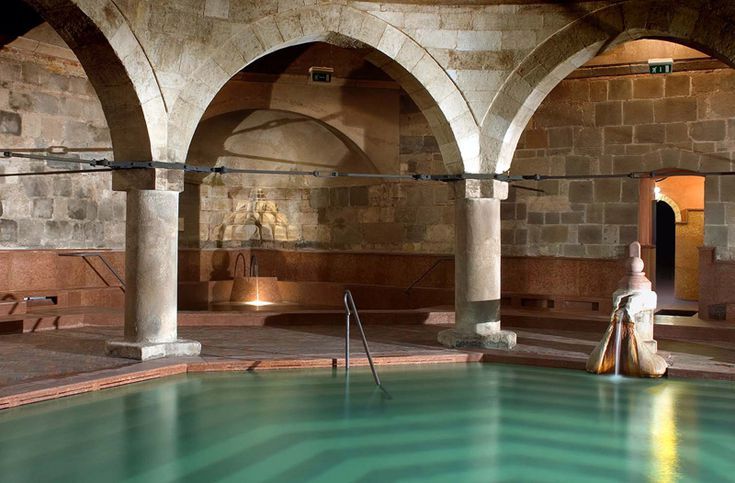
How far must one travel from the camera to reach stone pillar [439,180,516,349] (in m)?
8.70

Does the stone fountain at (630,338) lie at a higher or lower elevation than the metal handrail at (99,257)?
lower

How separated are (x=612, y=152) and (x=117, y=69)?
23.6ft

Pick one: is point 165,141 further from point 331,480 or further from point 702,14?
point 702,14

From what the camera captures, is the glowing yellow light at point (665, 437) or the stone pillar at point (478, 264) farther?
the stone pillar at point (478, 264)

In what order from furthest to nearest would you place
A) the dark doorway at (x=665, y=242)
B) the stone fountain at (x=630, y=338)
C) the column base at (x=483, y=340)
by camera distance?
the dark doorway at (x=665, y=242) → the column base at (x=483, y=340) → the stone fountain at (x=630, y=338)

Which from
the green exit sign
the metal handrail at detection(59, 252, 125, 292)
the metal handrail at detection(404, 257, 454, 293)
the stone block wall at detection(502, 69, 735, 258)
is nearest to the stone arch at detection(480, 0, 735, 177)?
the green exit sign

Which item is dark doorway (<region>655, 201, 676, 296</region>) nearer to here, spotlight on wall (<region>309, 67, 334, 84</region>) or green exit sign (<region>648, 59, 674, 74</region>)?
green exit sign (<region>648, 59, 674, 74</region>)

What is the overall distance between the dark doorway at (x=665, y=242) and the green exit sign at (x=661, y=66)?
34.0 feet

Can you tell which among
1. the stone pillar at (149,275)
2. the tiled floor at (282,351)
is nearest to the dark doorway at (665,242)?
the tiled floor at (282,351)

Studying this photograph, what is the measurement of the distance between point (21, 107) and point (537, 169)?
7.28 metres

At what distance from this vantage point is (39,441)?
5160 millimetres

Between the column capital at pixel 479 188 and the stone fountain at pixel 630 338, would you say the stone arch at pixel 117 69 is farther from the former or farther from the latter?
the stone fountain at pixel 630 338

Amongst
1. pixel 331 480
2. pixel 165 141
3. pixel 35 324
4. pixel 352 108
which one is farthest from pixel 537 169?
pixel 331 480

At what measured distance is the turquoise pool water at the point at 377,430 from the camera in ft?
15.4
